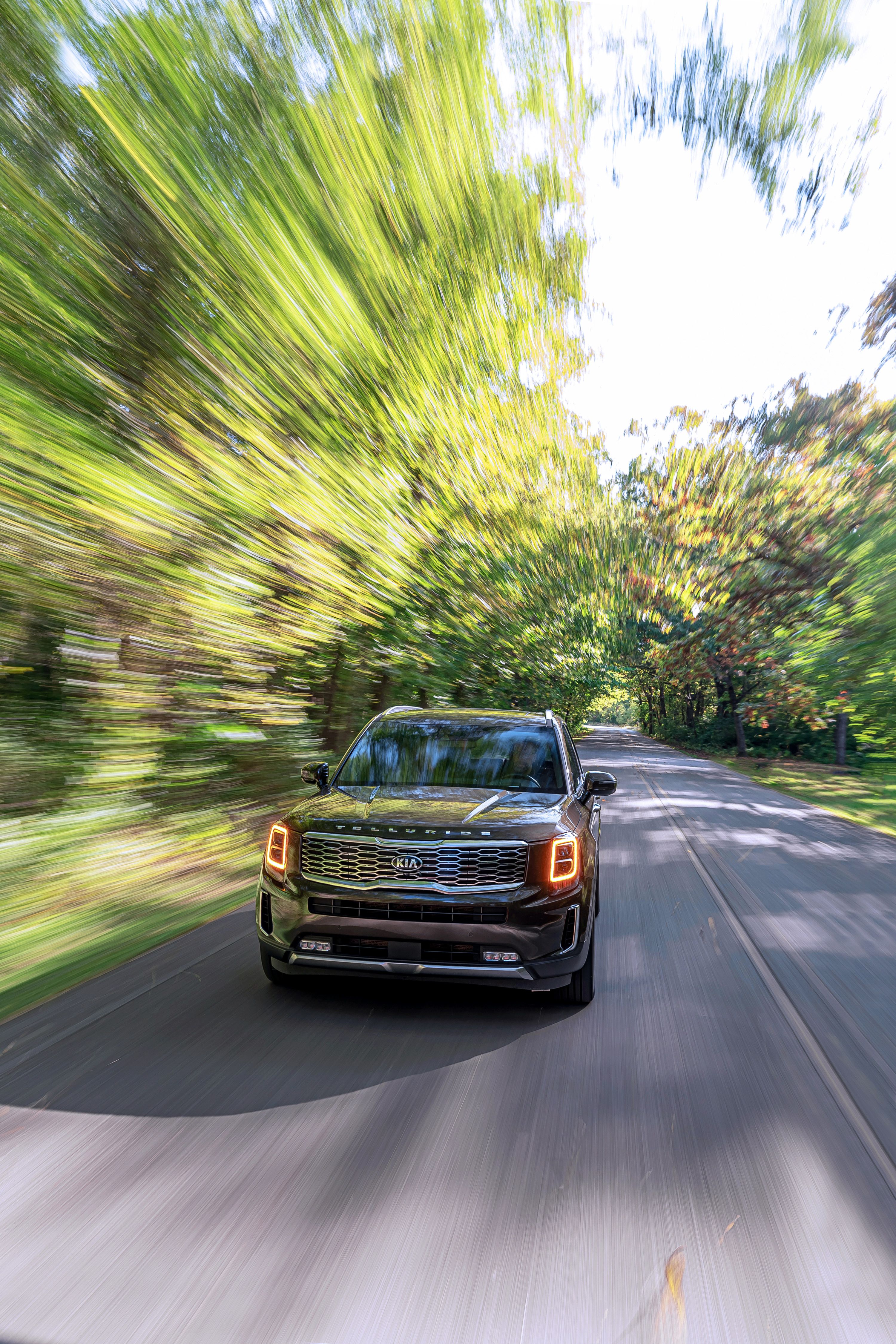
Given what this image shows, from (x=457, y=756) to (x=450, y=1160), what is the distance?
9.46ft

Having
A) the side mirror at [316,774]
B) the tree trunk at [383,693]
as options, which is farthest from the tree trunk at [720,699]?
the side mirror at [316,774]

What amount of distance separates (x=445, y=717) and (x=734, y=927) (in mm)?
2799


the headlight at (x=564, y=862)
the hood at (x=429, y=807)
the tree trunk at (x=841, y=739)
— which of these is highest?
the tree trunk at (x=841, y=739)

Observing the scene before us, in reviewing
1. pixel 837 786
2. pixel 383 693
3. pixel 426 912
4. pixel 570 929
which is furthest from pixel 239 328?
pixel 837 786

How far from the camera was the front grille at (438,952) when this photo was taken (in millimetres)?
4273

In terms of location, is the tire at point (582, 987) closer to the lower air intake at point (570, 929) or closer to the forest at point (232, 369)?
the lower air intake at point (570, 929)

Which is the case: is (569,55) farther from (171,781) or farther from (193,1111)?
(193,1111)

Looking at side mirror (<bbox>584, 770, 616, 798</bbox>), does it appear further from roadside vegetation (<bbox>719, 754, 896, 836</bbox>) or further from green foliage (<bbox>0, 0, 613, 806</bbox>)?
roadside vegetation (<bbox>719, 754, 896, 836</bbox>)

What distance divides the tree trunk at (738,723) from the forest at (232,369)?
32508 millimetres

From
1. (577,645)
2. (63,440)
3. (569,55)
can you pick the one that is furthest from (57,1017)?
(577,645)

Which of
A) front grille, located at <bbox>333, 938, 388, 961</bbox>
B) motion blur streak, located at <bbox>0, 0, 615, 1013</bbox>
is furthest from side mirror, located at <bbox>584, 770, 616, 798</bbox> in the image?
motion blur streak, located at <bbox>0, 0, 615, 1013</bbox>

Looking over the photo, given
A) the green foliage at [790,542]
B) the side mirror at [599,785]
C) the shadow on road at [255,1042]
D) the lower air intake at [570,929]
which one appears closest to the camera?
the shadow on road at [255,1042]

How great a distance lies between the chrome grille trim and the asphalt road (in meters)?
0.72

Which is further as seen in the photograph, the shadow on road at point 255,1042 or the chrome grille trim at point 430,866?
the chrome grille trim at point 430,866
